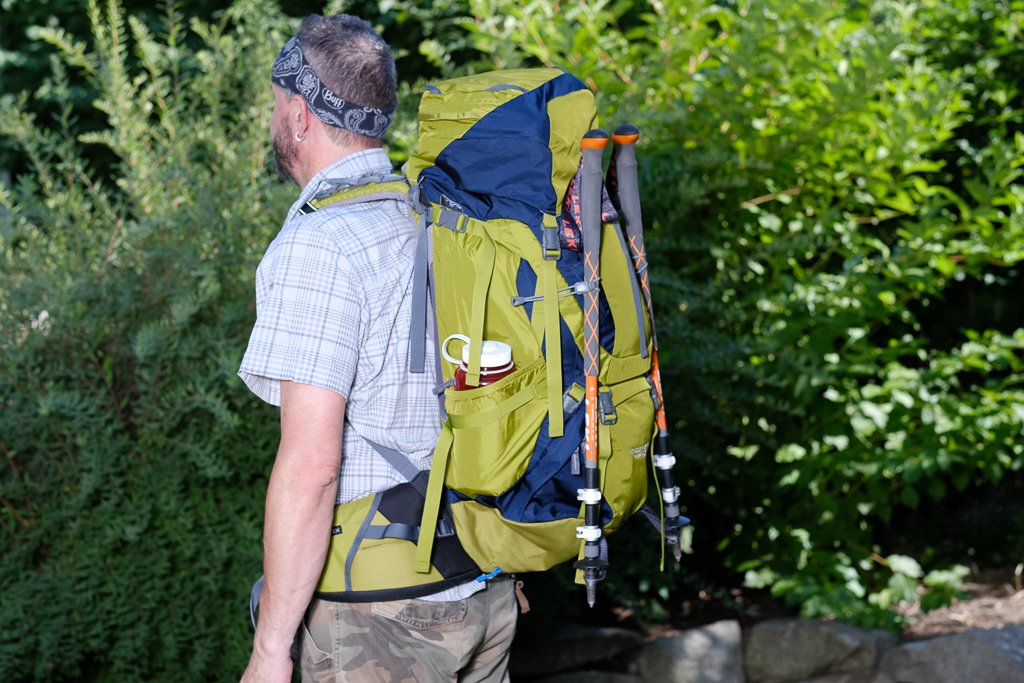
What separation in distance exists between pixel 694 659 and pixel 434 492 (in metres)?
2.63

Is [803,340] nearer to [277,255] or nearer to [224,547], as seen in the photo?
[224,547]

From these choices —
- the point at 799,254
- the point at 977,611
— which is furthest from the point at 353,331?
the point at 977,611

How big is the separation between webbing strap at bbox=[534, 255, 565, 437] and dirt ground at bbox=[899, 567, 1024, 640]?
3462 millimetres

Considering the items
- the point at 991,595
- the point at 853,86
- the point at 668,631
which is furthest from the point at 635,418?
the point at 991,595

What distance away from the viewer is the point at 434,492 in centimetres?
147

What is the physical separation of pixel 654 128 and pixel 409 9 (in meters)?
1.78

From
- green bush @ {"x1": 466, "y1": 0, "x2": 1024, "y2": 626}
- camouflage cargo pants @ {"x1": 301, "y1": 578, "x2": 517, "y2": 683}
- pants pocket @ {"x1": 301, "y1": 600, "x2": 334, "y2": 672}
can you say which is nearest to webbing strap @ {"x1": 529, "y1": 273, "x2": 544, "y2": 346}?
camouflage cargo pants @ {"x1": 301, "y1": 578, "x2": 517, "y2": 683}

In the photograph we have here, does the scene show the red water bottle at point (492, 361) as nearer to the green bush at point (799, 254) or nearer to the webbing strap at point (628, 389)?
the webbing strap at point (628, 389)

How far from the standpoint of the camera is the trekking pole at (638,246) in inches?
62.4

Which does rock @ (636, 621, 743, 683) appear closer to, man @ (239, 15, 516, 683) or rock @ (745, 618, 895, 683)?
rock @ (745, 618, 895, 683)

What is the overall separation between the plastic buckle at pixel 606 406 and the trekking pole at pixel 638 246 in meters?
0.20

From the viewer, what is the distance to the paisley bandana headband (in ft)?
5.30

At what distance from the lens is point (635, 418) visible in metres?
1.52

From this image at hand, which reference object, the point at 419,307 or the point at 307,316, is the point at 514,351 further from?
the point at 307,316
